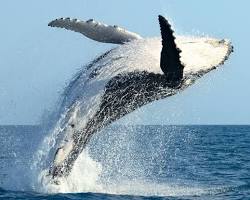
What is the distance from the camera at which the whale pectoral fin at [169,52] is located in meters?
8.48

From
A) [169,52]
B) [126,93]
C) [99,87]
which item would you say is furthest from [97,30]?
[169,52]

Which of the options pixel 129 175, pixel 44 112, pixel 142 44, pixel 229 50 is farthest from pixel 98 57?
pixel 129 175

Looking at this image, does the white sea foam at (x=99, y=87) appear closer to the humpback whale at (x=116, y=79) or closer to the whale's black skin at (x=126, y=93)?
the humpback whale at (x=116, y=79)

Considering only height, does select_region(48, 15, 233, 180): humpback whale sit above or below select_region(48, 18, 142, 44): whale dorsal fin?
below

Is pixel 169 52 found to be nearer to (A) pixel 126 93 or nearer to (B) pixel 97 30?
(A) pixel 126 93

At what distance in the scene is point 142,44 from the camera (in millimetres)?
9953

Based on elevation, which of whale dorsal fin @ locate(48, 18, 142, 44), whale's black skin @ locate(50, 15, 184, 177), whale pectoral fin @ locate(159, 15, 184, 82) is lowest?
whale's black skin @ locate(50, 15, 184, 177)

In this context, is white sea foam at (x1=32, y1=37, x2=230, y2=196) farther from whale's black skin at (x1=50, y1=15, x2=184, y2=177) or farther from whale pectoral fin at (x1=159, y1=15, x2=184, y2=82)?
whale pectoral fin at (x1=159, y1=15, x2=184, y2=82)

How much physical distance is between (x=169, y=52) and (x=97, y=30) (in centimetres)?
232

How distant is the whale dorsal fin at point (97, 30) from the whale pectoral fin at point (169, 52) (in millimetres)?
1489

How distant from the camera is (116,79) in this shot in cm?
982

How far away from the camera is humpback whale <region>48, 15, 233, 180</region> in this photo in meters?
9.47

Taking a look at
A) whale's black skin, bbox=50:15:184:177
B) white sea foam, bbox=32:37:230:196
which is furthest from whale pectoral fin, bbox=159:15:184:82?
white sea foam, bbox=32:37:230:196

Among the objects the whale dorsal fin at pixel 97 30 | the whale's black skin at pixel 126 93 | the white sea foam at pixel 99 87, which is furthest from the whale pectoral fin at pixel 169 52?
the whale dorsal fin at pixel 97 30
